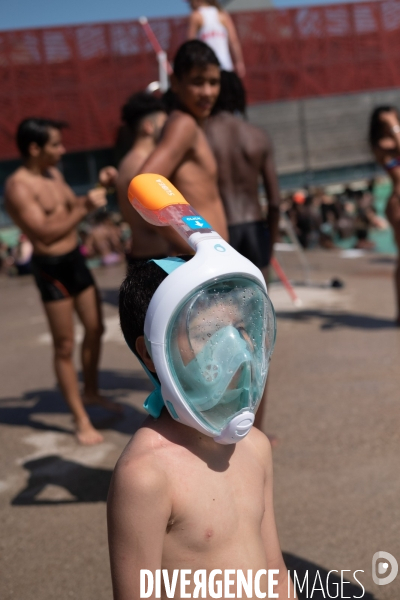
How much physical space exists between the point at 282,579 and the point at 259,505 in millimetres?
221

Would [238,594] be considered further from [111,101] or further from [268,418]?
[111,101]

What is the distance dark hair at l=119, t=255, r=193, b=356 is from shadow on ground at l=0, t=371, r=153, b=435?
2694mm

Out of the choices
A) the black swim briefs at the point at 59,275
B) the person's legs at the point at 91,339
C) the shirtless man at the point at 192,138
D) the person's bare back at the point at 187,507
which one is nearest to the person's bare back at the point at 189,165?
the shirtless man at the point at 192,138

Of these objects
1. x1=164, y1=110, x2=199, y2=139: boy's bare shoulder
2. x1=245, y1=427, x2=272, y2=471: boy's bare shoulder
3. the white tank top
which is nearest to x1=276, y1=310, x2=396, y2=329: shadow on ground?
the white tank top

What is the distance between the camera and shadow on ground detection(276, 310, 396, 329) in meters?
6.40

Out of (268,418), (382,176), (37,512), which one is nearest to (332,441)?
(268,418)

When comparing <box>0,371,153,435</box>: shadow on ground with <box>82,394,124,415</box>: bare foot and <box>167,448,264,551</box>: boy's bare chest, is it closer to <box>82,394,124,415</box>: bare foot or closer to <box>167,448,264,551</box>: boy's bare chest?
<box>82,394,124,415</box>: bare foot

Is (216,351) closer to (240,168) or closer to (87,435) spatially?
(240,168)

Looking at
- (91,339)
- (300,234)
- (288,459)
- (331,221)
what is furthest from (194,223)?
(331,221)

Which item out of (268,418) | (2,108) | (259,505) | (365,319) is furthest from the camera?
→ (2,108)

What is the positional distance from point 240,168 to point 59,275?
1.22m

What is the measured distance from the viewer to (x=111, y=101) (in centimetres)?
2577

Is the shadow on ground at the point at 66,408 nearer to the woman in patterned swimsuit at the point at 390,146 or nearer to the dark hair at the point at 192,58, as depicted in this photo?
the dark hair at the point at 192,58

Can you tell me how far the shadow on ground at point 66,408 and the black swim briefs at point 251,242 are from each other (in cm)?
128
